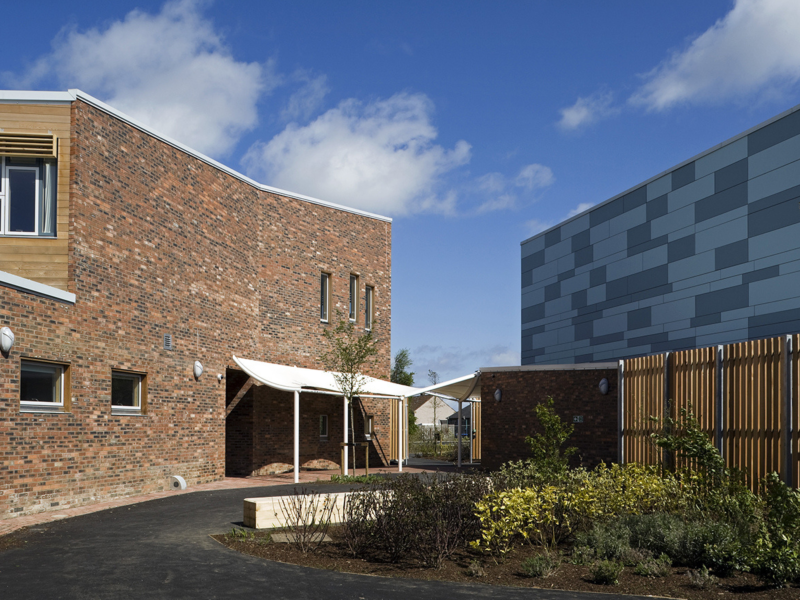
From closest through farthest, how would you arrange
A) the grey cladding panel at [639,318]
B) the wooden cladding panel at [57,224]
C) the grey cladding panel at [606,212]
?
1. the wooden cladding panel at [57,224]
2. the grey cladding panel at [639,318]
3. the grey cladding panel at [606,212]

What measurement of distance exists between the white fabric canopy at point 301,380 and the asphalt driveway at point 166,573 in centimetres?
638

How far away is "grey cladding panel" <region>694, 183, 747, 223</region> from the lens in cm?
2239

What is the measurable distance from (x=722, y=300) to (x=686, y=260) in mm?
2277

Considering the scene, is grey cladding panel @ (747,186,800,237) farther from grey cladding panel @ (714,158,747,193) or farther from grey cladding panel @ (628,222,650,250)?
grey cladding panel @ (628,222,650,250)

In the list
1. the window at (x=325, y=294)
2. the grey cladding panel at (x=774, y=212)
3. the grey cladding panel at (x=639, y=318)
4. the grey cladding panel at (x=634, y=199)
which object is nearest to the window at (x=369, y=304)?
the window at (x=325, y=294)

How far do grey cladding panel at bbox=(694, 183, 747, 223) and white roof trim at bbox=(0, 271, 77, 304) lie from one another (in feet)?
60.8

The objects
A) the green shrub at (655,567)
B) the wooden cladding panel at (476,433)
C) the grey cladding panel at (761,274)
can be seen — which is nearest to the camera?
the green shrub at (655,567)

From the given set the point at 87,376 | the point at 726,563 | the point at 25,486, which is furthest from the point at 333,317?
the point at 726,563

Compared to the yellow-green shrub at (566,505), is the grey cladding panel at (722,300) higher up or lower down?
higher up

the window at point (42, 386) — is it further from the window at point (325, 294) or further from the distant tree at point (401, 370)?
the distant tree at point (401, 370)

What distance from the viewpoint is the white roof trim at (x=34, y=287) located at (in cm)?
1150

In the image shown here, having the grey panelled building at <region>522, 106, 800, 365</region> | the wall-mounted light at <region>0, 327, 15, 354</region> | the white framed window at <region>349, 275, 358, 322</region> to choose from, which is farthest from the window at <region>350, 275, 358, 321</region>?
the wall-mounted light at <region>0, 327, 15, 354</region>

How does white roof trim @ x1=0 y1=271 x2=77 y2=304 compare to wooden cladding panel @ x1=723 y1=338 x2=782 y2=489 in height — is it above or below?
above

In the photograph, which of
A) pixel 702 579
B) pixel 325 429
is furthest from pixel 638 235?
pixel 702 579
